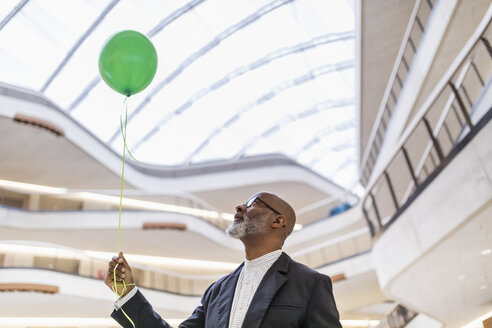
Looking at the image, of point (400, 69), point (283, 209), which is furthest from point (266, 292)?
point (400, 69)

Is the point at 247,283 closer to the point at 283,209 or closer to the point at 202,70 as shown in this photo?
the point at 283,209

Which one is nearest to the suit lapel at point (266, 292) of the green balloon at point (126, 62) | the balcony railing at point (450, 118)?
the green balloon at point (126, 62)

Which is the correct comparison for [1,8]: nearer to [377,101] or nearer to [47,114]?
[47,114]

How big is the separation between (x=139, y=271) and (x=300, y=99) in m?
15.3

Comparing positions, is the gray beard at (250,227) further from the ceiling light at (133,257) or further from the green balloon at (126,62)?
the ceiling light at (133,257)

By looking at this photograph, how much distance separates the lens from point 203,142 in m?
29.4

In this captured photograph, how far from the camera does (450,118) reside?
31.1 feet

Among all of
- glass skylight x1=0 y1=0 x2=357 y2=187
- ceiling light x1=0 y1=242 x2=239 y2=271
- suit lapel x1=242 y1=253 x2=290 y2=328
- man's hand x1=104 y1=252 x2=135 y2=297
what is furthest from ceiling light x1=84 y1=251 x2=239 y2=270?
suit lapel x1=242 y1=253 x2=290 y2=328

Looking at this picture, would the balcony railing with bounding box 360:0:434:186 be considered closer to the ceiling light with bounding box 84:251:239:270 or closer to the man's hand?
the man's hand

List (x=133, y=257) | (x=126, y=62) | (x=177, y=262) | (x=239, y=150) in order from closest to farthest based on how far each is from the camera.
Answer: (x=126, y=62) < (x=133, y=257) < (x=177, y=262) < (x=239, y=150)

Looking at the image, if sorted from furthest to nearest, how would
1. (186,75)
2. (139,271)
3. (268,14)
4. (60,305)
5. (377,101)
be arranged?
1. (186,75)
2. (268,14)
3. (139,271)
4. (377,101)
5. (60,305)

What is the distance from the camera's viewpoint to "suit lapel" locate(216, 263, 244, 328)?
2.38 meters

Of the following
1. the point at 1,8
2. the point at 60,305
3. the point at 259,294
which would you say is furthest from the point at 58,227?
the point at 259,294

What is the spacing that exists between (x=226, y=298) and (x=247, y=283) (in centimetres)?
13
